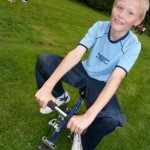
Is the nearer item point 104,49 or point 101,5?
point 104,49

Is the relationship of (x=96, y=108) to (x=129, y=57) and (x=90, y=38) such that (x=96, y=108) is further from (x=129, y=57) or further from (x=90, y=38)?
(x=90, y=38)

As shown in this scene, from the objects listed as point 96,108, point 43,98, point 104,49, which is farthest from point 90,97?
point 43,98

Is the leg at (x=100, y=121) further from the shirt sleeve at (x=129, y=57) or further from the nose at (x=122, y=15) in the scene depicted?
the nose at (x=122, y=15)

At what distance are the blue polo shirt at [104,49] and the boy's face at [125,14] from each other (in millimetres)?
341

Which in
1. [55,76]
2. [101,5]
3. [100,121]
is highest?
[55,76]

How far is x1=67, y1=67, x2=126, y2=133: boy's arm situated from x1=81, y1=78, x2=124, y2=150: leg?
493 mm

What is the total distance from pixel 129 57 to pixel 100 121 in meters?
0.87

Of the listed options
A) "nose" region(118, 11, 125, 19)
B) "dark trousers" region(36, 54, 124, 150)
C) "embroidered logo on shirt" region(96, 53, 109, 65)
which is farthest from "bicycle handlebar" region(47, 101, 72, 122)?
"embroidered logo on shirt" region(96, 53, 109, 65)

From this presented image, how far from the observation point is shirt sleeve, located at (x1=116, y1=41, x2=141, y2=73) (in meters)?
4.28

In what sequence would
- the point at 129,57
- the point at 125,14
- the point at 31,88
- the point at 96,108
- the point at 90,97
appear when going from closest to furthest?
1. the point at 96,108
2. the point at 125,14
3. the point at 129,57
4. the point at 90,97
5. the point at 31,88

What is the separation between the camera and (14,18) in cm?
1150

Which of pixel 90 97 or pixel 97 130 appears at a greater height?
pixel 90 97

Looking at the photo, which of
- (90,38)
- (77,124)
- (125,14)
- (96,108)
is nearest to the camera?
(77,124)

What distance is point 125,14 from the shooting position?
4.18 meters
